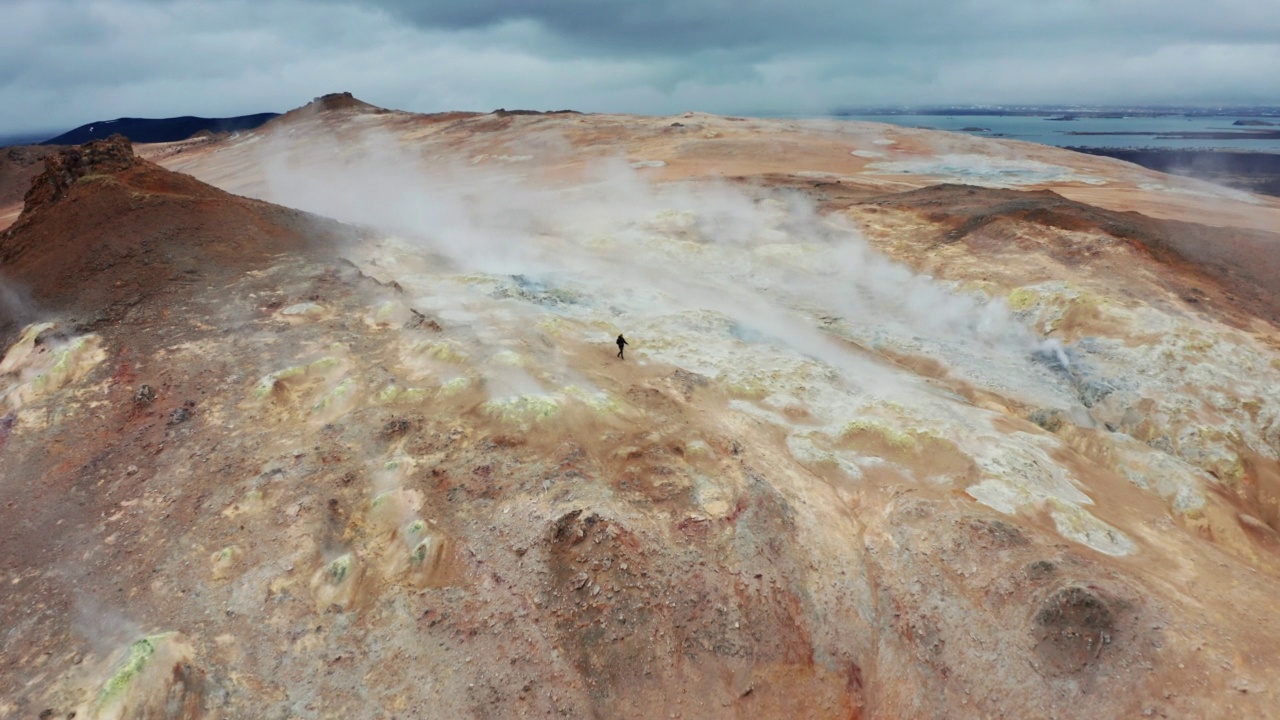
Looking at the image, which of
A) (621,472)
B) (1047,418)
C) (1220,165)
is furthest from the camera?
(1220,165)

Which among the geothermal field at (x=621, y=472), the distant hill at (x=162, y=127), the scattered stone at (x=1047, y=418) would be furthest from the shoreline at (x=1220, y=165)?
the distant hill at (x=162, y=127)

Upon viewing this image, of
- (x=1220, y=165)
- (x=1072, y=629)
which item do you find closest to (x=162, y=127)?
(x=1072, y=629)

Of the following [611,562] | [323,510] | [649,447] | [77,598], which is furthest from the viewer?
[649,447]

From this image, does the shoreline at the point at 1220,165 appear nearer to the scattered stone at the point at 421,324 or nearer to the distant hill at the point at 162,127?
the scattered stone at the point at 421,324

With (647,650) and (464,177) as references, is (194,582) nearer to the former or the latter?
(647,650)

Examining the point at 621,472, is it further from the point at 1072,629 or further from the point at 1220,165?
the point at 1220,165

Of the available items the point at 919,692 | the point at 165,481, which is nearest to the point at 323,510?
the point at 165,481
